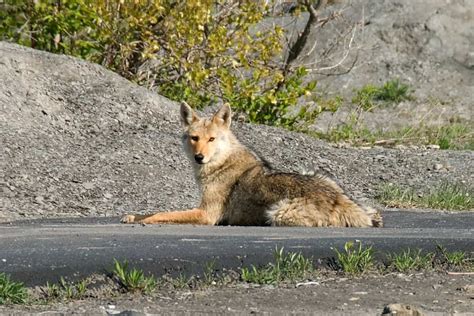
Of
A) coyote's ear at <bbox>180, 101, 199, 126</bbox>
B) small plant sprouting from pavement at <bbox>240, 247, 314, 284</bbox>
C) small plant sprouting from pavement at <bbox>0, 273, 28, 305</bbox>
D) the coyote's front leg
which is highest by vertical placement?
coyote's ear at <bbox>180, 101, 199, 126</bbox>

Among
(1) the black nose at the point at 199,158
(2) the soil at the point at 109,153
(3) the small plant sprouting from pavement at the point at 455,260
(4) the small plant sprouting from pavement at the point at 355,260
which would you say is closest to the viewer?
(4) the small plant sprouting from pavement at the point at 355,260

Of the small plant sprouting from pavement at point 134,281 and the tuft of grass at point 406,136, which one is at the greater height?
the tuft of grass at point 406,136

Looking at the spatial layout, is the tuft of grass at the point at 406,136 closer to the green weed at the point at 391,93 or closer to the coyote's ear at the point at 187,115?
the green weed at the point at 391,93

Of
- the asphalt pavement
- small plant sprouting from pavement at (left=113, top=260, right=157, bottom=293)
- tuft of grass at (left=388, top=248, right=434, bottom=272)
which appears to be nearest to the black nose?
the asphalt pavement

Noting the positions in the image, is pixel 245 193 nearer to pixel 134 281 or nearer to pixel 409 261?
pixel 409 261

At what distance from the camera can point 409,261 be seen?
26.5 feet

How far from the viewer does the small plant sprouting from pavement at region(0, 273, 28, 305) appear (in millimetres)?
7061

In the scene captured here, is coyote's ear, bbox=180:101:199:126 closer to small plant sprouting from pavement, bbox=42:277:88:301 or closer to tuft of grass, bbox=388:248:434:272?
tuft of grass, bbox=388:248:434:272

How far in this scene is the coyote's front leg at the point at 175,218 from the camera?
11.0 metres

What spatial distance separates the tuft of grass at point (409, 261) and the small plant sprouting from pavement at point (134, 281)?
1.84 meters

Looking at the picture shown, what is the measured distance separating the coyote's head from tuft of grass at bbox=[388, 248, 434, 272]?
3.55m

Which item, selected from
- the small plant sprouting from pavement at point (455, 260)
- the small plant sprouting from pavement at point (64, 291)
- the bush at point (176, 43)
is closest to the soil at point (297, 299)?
the small plant sprouting from pavement at point (64, 291)

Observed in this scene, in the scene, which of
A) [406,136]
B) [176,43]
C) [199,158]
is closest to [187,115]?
[199,158]

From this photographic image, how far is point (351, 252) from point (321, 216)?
94.9 inches
